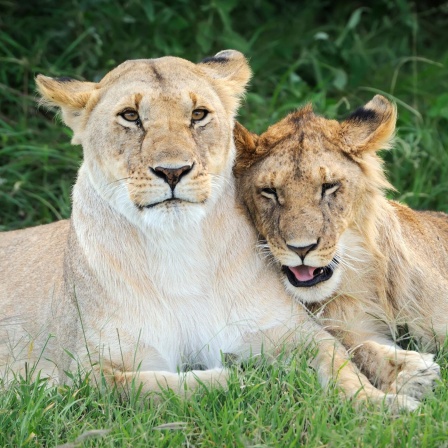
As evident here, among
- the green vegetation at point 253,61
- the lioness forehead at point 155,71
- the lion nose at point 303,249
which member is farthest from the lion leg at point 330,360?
the green vegetation at point 253,61

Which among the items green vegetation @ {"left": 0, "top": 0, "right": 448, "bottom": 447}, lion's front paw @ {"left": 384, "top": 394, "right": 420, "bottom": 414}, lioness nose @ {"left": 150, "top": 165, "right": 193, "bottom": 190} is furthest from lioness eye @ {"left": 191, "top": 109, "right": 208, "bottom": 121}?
green vegetation @ {"left": 0, "top": 0, "right": 448, "bottom": 447}

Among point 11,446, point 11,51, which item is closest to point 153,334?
point 11,446

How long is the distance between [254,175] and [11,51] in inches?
109

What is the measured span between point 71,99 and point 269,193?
29.3 inches

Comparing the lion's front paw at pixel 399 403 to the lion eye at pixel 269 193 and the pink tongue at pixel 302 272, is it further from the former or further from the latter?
the lion eye at pixel 269 193

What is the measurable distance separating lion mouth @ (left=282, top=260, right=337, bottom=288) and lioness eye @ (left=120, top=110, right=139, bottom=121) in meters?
0.72

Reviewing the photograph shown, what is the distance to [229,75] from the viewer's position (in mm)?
3594

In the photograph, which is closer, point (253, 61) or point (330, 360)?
point (330, 360)

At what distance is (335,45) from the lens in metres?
6.00

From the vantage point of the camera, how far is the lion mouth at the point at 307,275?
336 centimetres

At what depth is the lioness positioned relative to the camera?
3.27 meters

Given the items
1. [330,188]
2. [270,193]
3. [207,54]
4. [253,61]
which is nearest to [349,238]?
[330,188]

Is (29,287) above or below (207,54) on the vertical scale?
below

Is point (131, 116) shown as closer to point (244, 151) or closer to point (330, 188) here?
point (244, 151)
